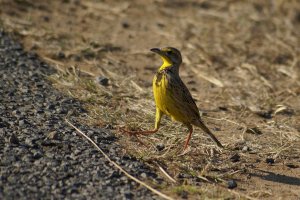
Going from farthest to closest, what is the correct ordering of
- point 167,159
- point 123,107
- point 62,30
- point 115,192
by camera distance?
point 62,30, point 123,107, point 167,159, point 115,192

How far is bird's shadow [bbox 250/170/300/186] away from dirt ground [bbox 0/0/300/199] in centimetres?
1

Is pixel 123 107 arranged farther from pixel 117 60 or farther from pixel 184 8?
pixel 184 8

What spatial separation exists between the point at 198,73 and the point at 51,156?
5.06 m

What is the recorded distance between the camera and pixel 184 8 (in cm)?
1516

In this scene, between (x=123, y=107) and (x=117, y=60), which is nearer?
(x=123, y=107)

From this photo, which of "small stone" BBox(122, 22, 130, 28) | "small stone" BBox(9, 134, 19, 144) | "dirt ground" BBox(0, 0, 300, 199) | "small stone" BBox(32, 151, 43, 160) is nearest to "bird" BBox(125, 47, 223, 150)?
"dirt ground" BBox(0, 0, 300, 199)

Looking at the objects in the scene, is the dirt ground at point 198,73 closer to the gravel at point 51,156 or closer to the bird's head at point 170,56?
the gravel at point 51,156

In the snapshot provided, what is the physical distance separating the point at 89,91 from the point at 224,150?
2.55 m

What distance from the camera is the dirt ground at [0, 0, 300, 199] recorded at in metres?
7.60

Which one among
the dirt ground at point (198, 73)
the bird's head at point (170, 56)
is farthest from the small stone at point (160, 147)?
the bird's head at point (170, 56)

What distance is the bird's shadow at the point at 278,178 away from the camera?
7527 mm

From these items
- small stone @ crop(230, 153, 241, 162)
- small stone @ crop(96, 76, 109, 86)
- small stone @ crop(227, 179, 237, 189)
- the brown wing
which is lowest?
small stone @ crop(96, 76, 109, 86)

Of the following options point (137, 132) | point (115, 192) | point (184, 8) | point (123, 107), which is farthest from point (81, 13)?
point (115, 192)

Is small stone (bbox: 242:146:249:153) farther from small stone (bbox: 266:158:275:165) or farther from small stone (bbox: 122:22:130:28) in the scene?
small stone (bbox: 122:22:130:28)
